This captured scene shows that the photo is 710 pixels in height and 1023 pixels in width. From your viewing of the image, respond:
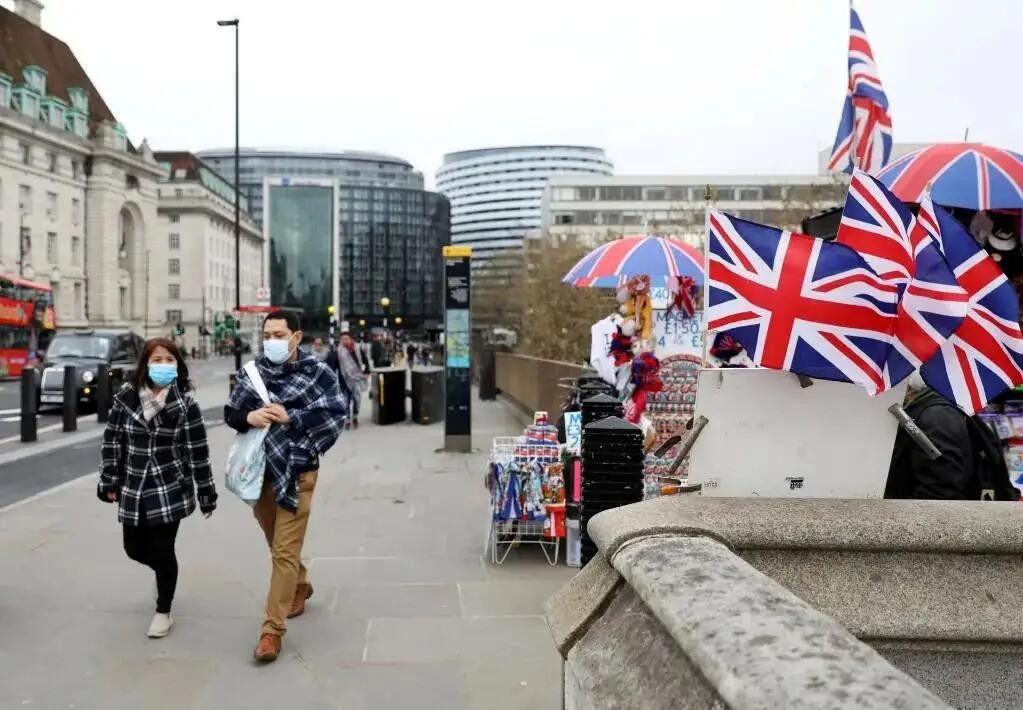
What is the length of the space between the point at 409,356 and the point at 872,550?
Answer: 37.8 m

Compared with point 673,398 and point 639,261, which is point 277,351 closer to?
point 673,398

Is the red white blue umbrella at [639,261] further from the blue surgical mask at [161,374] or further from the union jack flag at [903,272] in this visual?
the union jack flag at [903,272]

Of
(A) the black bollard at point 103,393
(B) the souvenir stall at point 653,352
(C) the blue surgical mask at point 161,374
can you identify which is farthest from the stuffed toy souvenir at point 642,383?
(A) the black bollard at point 103,393

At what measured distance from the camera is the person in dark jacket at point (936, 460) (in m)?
3.60

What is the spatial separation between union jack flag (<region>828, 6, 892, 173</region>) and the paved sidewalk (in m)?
4.23

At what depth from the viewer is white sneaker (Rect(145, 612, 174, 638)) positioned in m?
5.30

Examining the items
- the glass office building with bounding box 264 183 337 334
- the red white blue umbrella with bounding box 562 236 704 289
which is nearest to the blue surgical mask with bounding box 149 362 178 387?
the red white blue umbrella with bounding box 562 236 704 289

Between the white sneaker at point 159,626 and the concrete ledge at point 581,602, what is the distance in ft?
10.6

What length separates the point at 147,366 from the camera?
544cm

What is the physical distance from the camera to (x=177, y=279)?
10669cm

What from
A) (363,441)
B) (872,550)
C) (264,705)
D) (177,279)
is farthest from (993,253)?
(177,279)

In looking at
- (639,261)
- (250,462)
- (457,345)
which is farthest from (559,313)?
(250,462)

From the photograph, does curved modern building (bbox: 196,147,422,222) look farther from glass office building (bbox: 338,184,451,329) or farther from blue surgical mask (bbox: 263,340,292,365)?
blue surgical mask (bbox: 263,340,292,365)

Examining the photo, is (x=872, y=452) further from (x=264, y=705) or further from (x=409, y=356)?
(x=409, y=356)
